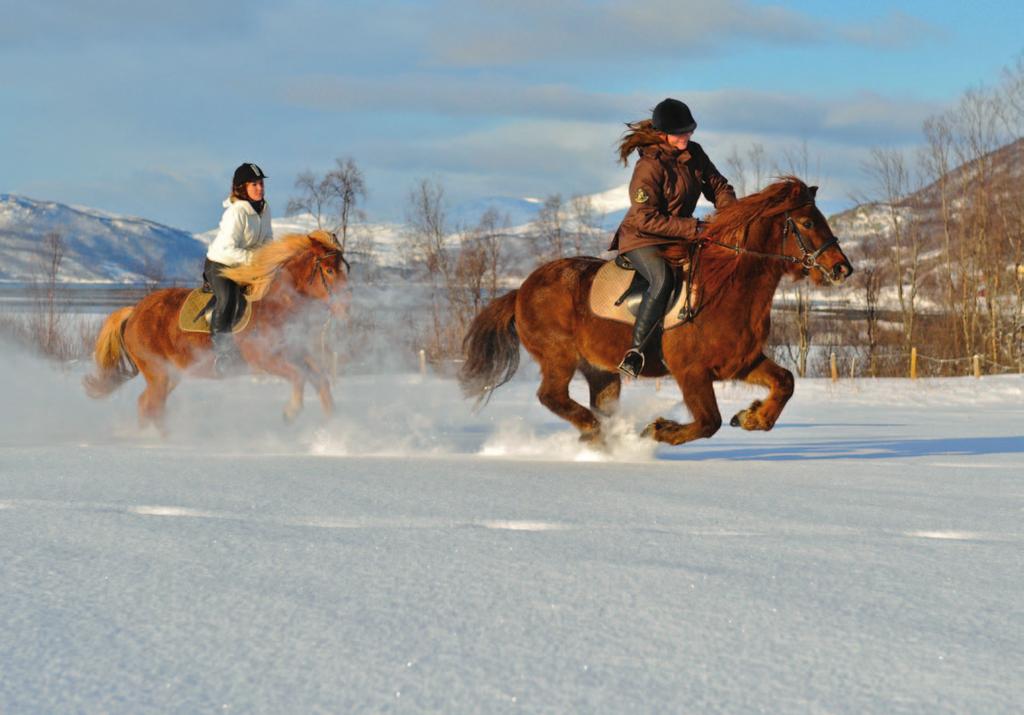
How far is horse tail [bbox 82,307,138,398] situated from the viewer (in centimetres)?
1137

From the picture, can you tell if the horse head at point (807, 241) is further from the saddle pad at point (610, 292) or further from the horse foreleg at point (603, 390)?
the horse foreleg at point (603, 390)

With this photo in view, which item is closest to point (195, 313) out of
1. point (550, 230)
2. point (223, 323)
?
point (223, 323)

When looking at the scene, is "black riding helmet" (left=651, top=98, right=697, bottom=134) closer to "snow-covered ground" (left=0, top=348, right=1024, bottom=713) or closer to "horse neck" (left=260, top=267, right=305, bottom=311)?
"snow-covered ground" (left=0, top=348, right=1024, bottom=713)

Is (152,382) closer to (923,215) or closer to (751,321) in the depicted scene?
(751,321)

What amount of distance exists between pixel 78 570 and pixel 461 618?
1.24 metres

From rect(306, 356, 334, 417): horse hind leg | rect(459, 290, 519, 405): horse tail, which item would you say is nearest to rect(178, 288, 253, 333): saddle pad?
rect(306, 356, 334, 417): horse hind leg

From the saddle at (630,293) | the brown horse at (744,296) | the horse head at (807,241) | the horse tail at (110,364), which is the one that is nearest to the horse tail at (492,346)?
the saddle at (630,293)

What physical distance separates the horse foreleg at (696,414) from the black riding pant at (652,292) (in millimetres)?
406

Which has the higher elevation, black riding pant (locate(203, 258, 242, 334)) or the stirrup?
→ black riding pant (locate(203, 258, 242, 334))

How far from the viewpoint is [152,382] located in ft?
35.5

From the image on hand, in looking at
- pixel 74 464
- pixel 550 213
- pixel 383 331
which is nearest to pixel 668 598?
pixel 74 464

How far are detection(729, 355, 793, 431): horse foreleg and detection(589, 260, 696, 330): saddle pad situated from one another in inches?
38.1

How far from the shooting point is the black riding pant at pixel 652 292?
7.51 meters

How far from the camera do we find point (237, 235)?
10.1m
